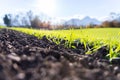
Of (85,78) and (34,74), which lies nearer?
(85,78)

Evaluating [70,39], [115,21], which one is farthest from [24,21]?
[70,39]

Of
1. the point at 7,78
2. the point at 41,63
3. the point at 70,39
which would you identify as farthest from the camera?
the point at 70,39

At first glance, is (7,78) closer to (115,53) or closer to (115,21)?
(115,53)

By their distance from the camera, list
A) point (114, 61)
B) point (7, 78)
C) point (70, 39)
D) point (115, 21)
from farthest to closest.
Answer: point (115, 21) → point (70, 39) → point (114, 61) → point (7, 78)

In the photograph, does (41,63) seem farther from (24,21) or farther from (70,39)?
(24,21)

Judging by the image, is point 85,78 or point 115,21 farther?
point 115,21

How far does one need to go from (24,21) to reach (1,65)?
8081cm

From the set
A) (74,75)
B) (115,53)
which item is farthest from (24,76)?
(115,53)

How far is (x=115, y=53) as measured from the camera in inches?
134

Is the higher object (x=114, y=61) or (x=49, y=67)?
(x=49, y=67)

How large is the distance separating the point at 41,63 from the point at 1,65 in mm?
265

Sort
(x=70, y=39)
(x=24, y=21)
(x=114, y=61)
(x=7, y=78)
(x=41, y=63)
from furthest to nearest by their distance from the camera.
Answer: (x=24, y=21), (x=70, y=39), (x=114, y=61), (x=41, y=63), (x=7, y=78)

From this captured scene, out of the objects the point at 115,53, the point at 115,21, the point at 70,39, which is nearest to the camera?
the point at 115,53

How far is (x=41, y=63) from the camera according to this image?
1859mm
